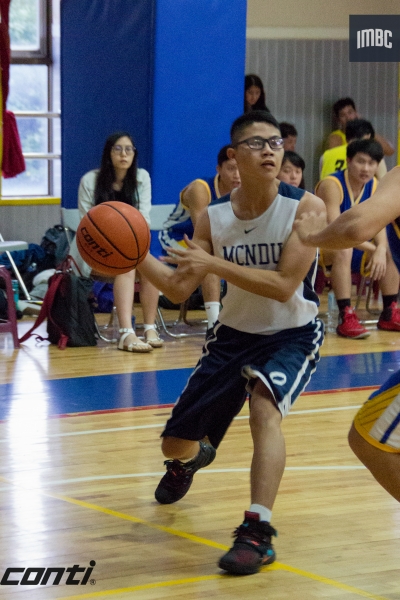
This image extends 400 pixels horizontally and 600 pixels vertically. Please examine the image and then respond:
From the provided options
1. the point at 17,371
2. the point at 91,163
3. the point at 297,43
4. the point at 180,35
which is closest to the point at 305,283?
the point at 17,371

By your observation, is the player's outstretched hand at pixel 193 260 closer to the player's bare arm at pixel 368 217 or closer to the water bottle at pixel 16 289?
the player's bare arm at pixel 368 217

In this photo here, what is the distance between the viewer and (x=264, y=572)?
9.86ft

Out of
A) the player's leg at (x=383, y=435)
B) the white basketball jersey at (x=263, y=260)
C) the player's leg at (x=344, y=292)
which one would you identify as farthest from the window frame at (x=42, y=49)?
the player's leg at (x=383, y=435)

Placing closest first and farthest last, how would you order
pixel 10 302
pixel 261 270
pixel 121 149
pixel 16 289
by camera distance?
pixel 261 270, pixel 10 302, pixel 121 149, pixel 16 289

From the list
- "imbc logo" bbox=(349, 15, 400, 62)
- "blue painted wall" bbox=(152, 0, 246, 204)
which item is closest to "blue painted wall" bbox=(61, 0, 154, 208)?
"blue painted wall" bbox=(152, 0, 246, 204)

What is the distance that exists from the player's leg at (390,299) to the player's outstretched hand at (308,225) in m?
4.79

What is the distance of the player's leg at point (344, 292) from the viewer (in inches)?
302

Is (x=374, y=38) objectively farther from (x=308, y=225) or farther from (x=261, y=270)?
(x=308, y=225)

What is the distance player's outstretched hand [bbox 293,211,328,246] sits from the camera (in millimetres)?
2832

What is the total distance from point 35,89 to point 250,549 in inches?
347

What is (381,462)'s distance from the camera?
2.65 metres

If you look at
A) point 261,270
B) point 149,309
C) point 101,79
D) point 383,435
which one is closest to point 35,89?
point 101,79

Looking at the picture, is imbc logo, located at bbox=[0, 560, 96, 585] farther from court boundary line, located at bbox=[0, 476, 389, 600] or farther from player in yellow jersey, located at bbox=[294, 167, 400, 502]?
player in yellow jersey, located at bbox=[294, 167, 400, 502]

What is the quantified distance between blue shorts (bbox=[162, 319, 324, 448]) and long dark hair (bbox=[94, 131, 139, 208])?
12.8 ft
